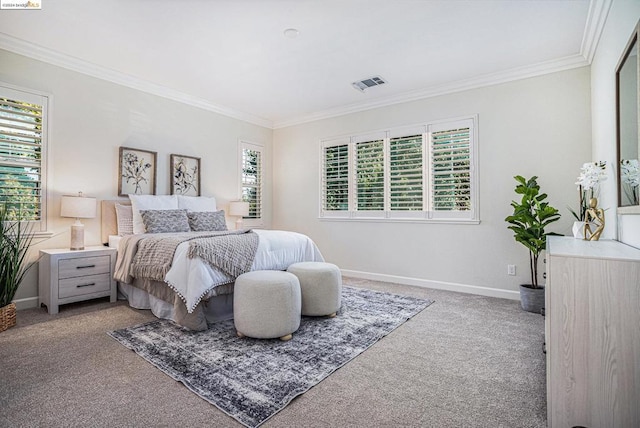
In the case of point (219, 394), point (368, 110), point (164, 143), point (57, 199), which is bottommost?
point (219, 394)

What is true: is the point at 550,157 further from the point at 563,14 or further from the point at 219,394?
the point at 219,394

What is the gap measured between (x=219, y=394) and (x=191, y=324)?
3.46ft

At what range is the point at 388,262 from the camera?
16.1ft

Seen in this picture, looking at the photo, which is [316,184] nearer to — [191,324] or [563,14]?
[191,324]

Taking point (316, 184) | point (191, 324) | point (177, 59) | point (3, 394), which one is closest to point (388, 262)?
point (316, 184)

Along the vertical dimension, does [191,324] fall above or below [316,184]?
below

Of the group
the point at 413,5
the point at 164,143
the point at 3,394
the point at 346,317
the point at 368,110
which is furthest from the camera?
the point at 368,110

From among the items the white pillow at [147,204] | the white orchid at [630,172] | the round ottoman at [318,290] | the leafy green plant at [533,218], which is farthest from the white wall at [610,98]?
the white pillow at [147,204]

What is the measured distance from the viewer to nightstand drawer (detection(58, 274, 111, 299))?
3.30 metres

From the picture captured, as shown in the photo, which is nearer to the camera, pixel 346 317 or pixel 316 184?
pixel 346 317

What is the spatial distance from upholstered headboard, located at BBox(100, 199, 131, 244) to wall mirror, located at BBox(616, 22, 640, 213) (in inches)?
189

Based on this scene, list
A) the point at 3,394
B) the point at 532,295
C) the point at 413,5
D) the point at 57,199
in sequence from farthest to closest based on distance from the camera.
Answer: the point at 57,199 < the point at 532,295 < the point at 413,5 < the point at 3,394

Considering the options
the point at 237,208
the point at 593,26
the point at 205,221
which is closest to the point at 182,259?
the point at 205,221

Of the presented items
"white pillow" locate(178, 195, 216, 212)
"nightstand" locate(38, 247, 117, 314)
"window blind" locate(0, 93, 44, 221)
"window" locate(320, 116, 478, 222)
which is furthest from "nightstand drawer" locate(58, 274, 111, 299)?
"window" locate(320, 116, 478, 222)
